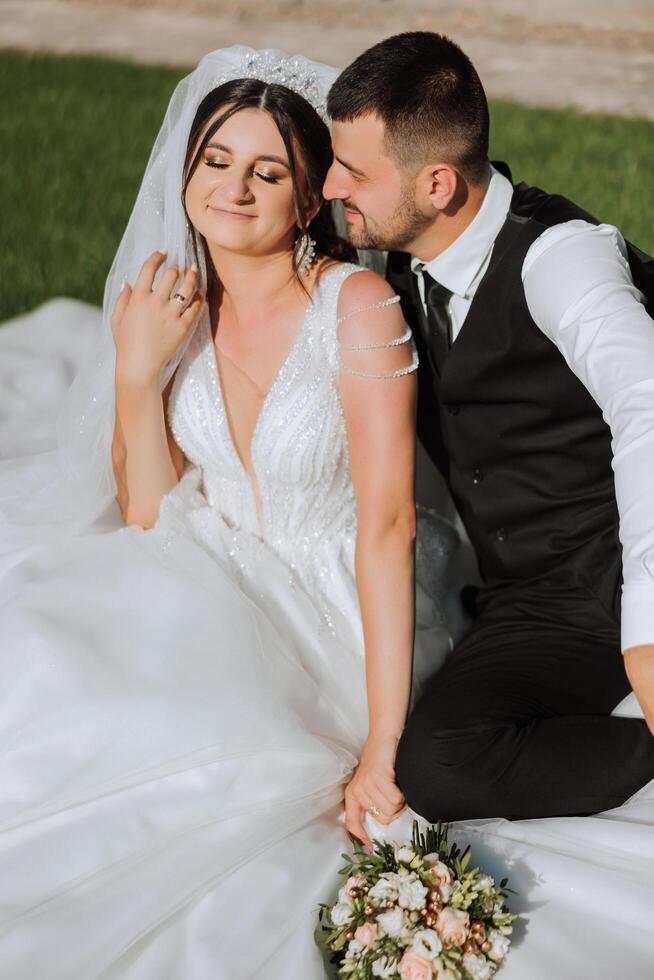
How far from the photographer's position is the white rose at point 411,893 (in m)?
2.33

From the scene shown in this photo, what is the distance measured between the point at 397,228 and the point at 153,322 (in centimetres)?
72

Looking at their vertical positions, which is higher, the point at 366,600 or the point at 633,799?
the point at 366,600

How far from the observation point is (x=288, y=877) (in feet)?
8.84

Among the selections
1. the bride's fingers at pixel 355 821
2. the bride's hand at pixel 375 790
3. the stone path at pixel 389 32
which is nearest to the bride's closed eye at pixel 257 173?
the bride's hand at pixel 375 790

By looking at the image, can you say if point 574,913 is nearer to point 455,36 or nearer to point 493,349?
point 493,349

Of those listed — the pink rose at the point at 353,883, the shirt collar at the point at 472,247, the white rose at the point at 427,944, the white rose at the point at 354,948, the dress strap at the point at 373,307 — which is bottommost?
the white rose at the point at 354,948

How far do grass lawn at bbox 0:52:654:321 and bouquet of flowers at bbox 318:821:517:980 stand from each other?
4275 millimetres

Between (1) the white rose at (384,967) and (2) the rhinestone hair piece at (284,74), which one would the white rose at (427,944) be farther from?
(2) the rhinestone hair piece at (284,74)

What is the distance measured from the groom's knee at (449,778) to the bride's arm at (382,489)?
10 cm

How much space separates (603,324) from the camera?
272 cm

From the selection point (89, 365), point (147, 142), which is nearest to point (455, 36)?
point (147, 142)

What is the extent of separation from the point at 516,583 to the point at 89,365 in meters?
1.43

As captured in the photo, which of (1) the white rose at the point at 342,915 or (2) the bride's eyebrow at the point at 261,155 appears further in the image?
(2) the bride's eyebrow at the point at 261,155

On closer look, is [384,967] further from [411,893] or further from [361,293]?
[361,293]
